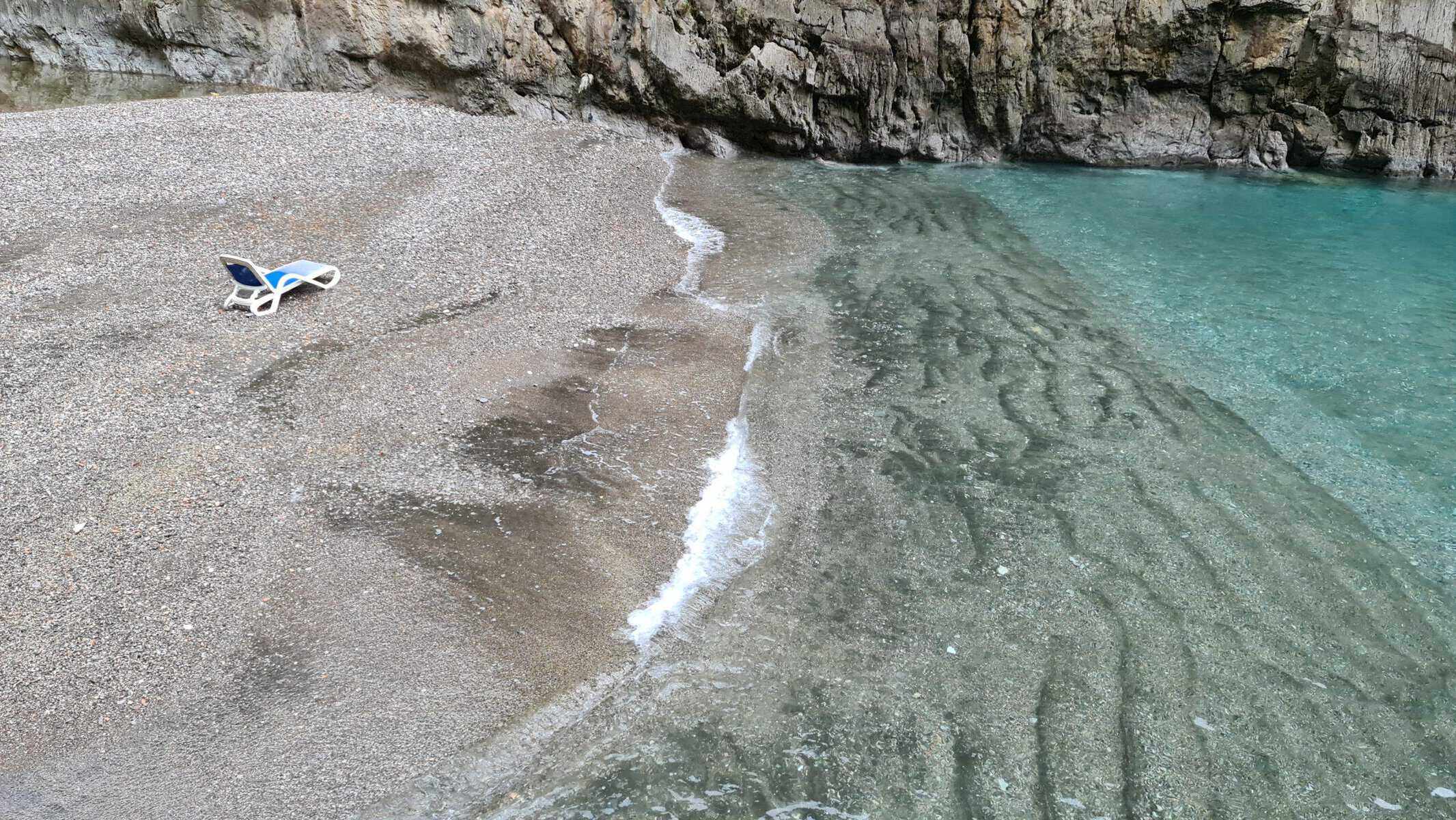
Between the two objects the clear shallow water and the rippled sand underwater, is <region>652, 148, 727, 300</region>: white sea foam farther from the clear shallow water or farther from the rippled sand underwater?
the clear shallow water

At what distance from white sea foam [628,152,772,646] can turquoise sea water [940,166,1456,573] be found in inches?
212

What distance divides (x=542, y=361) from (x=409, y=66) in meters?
15.0

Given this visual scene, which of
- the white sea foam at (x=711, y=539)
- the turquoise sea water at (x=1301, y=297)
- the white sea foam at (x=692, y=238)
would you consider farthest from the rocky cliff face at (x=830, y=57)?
the white sea foam at (x=711, y=539)

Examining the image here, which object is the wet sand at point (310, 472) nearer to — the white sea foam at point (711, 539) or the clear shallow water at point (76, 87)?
the white sea foam at point (711, 539)

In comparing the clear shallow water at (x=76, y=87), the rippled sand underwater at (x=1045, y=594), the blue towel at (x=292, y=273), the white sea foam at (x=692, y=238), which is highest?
the clear shallow water at (x=76, y=87)

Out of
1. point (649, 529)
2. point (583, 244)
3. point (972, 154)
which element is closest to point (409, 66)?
point (583, 244)

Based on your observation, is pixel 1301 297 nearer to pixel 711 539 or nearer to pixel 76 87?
pixel 711 539

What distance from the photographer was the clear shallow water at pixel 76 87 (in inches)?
793

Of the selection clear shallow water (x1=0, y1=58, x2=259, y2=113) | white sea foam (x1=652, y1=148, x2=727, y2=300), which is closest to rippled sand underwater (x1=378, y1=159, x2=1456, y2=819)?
white sea foam (x1=652, y1=148, x2=727, y2=300)

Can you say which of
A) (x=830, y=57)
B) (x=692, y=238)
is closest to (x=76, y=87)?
(x=692, y=238)

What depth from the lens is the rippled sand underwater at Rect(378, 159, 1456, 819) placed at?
5.47 m

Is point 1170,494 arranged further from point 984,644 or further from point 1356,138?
point 1356,138

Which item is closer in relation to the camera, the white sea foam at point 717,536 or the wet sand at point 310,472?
the wet sand at point 310,472

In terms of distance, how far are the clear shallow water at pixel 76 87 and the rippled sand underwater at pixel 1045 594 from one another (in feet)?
50.7
